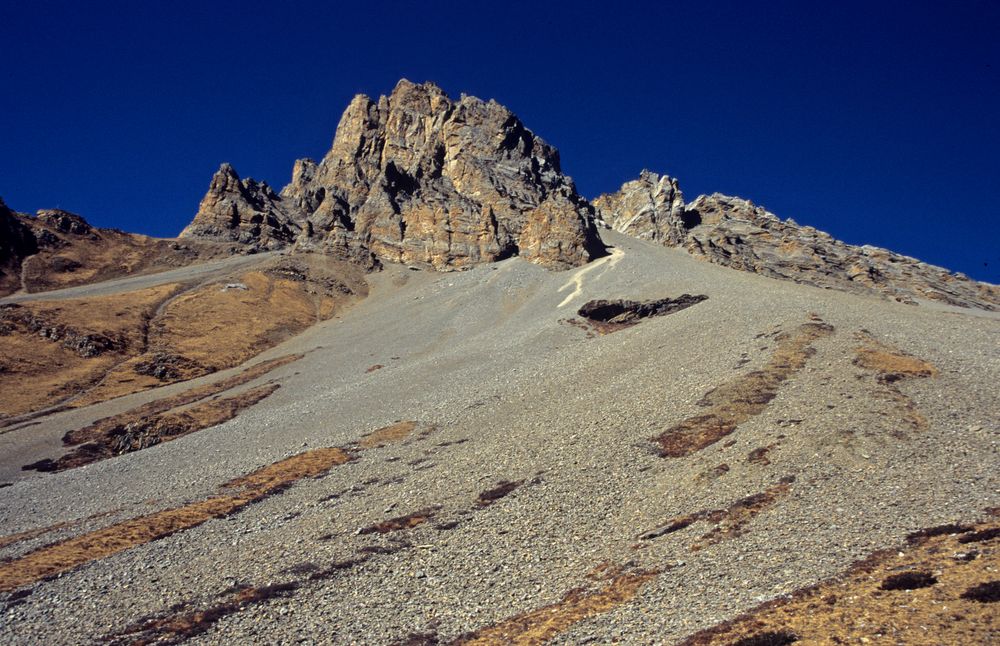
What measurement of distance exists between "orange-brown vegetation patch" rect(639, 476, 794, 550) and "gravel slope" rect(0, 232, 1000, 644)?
307mm

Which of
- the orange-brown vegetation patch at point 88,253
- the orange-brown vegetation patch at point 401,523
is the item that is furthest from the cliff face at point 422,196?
the orange-brown vegetation patch at point 401,523

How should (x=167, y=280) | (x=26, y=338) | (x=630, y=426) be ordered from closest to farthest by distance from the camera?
1. (x=630, y=426)
2. (x=26, y=338)
3. (x=167, y=280)

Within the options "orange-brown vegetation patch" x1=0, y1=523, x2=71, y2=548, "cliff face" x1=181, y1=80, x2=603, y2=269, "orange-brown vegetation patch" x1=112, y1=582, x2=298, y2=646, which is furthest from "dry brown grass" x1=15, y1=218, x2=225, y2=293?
"orange-brown vegetation patch" x1=112, y1=582, x2=298, y2=646

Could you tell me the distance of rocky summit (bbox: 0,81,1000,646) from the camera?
1641 cm

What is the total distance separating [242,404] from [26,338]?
1543 inches

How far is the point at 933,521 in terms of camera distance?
17375 millimetres

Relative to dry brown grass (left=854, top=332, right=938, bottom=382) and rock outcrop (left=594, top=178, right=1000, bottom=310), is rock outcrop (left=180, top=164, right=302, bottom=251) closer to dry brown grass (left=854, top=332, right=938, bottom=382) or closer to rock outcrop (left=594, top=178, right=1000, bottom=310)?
rock outcrop (left=594, top=178, right=1000, bottom=310)

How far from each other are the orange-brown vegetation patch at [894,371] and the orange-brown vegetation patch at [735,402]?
11.1 feet

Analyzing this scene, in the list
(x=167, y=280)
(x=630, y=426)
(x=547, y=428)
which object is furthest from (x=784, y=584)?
(x=167, y=280)

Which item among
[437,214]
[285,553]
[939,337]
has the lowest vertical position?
[285,553]

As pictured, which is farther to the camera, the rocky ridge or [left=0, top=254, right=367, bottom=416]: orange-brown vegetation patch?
the rocky ridge

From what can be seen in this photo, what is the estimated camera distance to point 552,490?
2691 centimetres

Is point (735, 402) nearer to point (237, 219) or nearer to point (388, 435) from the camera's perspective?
point (388, 435)

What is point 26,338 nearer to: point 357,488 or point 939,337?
point 357,488
